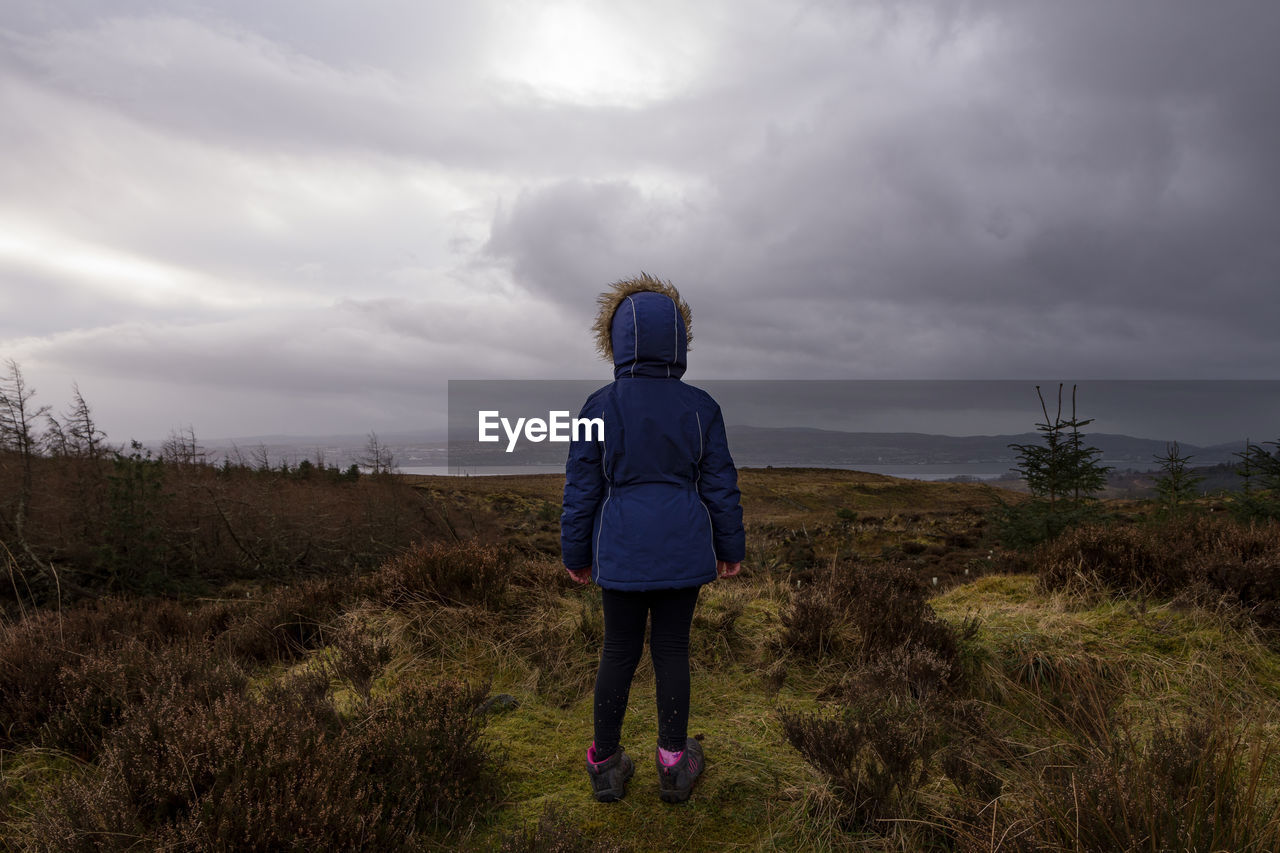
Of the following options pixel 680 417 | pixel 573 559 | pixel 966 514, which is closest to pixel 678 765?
pixel 573 559

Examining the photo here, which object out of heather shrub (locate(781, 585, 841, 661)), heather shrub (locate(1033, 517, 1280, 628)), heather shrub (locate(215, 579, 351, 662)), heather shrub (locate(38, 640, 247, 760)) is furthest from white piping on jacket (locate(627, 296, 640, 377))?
heather shrub (locate(1033, 517, 1280, 628))

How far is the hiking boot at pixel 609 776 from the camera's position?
3.00 metres

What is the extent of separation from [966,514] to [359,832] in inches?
1030

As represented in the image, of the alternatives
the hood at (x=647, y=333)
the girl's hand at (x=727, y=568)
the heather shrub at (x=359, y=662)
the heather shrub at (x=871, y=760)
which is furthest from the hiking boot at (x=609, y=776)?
the hood at (x=647, y=333)

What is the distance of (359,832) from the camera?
2266 mm

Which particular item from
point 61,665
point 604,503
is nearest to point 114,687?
point 61,665

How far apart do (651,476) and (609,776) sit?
1401 mm

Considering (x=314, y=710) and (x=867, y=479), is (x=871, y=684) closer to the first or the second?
(x=314, y=710)

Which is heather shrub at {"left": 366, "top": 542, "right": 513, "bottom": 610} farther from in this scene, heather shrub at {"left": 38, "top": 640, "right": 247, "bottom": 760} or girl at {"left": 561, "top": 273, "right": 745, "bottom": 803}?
girl at {"left": 561, "top": 273, "right": 745, "bottom": 803}

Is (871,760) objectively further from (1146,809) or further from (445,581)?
(445,581)

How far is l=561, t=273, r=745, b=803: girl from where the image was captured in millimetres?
2896

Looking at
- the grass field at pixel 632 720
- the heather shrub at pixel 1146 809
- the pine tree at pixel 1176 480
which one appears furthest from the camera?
the pine tree at pixel 1176 480

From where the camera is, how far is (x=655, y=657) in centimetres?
306

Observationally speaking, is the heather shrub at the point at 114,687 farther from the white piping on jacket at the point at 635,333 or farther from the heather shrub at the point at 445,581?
the white piping on jacket at the point at 635,333
